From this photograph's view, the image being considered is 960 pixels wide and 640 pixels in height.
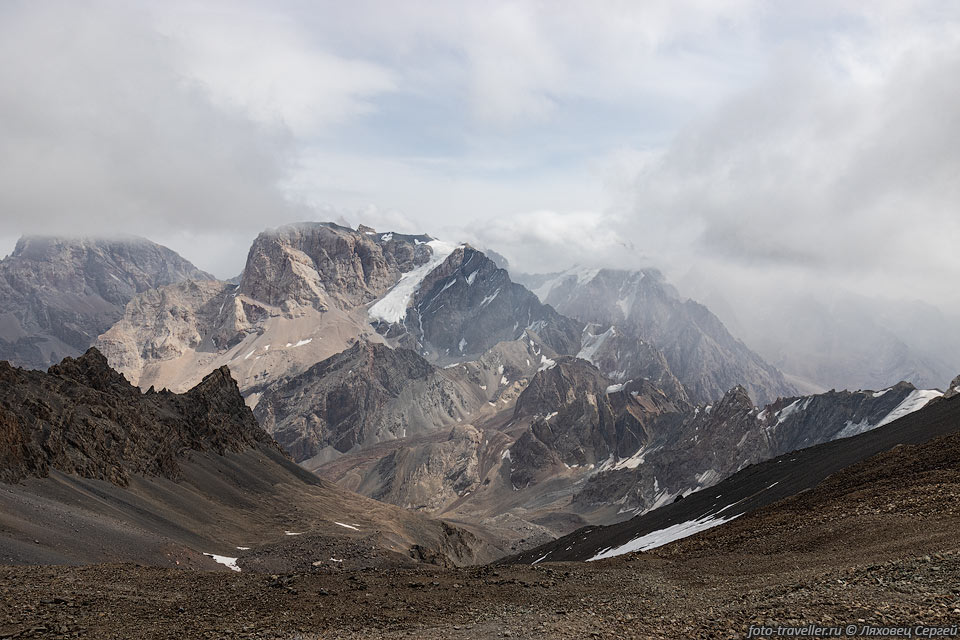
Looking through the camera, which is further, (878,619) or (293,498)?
(293,498)

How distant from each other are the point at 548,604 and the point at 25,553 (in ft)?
109

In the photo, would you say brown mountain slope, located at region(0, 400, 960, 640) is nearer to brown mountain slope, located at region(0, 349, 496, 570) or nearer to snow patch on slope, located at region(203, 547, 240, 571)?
brown mountain slope, located at region(0, 349, 496, 570)

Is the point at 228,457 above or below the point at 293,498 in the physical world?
above

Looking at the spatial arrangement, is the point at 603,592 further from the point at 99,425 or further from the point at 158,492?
the point at 99,425

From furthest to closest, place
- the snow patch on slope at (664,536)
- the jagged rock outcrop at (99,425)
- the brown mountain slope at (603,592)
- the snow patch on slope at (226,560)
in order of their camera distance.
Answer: the jagged rock outcrop at (99,425) < the snow patch on slope at (664,536) < the snow patch on slope at (226,560) < the brown mountain slope at (603,592)

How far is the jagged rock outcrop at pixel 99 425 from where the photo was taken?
71.6 meters

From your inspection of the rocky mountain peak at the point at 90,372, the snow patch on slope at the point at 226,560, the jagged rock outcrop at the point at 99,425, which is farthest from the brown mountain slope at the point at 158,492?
the snow patch on slope at the point at 226,560

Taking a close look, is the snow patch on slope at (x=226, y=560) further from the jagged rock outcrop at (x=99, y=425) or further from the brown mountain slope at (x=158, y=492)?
the jagged rock outcrop at (x=99, y=425)

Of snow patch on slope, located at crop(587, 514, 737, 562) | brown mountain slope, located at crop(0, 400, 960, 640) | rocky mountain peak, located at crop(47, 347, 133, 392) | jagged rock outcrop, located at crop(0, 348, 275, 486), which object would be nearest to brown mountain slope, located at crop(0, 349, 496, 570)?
jagged rock outcrop, located at crop(0, 348, 275, 486)

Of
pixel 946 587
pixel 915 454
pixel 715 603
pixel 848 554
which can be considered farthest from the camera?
pixel 915 454

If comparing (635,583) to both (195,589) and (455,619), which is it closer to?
(455,619)

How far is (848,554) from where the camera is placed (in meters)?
28.9

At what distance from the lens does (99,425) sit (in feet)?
306

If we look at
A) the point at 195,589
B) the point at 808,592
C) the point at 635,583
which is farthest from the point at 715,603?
the point at 195,589
